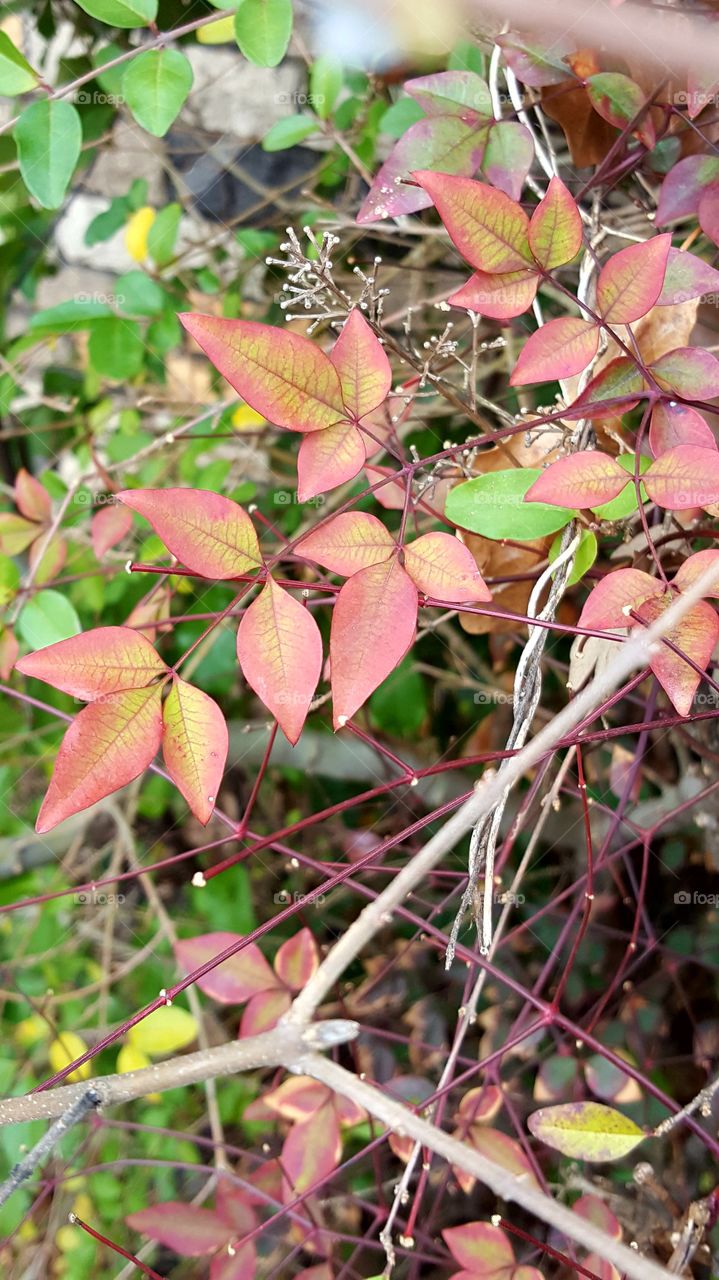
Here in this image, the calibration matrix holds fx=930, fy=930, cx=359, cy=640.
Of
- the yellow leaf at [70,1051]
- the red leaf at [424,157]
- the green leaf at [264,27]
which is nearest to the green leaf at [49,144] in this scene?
the green leaf at [264,27]

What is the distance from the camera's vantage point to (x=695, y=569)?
1.77ft

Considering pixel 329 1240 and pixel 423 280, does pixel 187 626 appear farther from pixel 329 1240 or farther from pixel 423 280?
pixel 329 1240

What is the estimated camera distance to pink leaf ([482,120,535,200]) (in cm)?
69

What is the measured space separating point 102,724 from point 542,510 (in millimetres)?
302

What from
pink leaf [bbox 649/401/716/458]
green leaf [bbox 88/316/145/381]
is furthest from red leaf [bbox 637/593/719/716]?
green leaf [bbox 88/316/145/381]

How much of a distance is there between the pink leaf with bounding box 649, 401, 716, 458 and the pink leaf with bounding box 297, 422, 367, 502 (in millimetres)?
189

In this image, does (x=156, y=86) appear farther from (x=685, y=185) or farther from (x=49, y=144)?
(x=685, y=185)

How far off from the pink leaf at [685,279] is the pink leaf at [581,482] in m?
0.13

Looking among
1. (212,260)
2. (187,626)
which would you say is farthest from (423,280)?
(187,626)

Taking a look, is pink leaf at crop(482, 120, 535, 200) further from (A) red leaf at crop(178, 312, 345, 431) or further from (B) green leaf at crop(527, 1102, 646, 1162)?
(B) green leaf at crop(527, 1102, 646, 1162)

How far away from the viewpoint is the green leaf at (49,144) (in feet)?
2.50

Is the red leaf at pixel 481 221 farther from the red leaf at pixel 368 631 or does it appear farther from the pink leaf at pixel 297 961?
the pink leaf at pixel 297 961

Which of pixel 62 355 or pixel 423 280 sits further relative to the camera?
pixel 62 355

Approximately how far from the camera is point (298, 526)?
→ 4.14 feet
